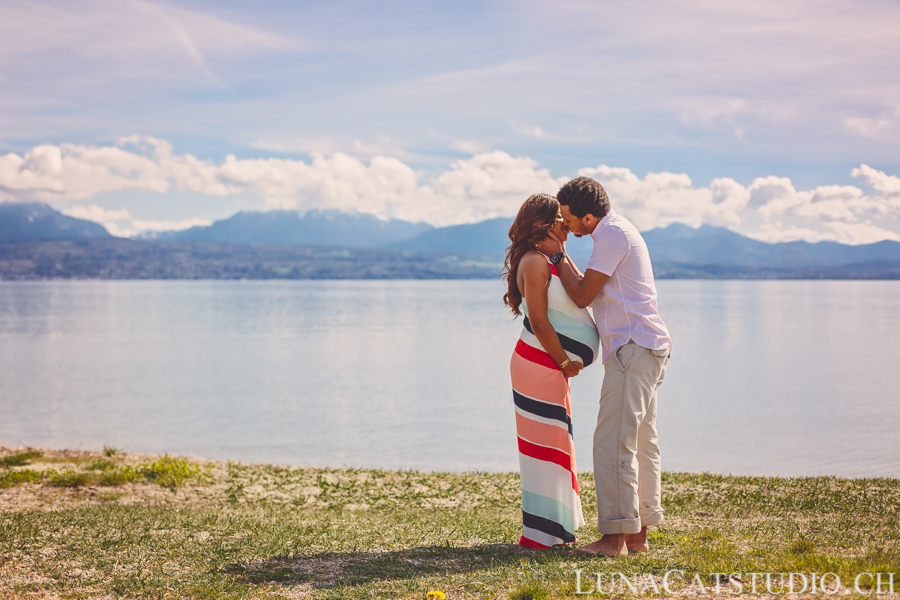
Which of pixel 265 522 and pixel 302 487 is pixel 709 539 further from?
pixel 302 487

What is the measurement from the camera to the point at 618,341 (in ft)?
18.1

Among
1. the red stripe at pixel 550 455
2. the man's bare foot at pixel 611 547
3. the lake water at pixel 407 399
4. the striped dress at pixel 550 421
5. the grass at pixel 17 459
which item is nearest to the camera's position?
the man's bare foot at pixel 611 547

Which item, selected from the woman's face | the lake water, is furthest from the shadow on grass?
the lake water

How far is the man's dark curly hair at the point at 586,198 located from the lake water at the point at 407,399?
1273cm

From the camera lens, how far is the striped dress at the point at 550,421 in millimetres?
5816

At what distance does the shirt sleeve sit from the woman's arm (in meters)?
0.47

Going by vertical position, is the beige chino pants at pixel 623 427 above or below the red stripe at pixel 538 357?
below

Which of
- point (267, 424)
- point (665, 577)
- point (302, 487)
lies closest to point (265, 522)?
point (302, 487)

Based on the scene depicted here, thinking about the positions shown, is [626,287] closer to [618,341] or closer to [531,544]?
[618,341]

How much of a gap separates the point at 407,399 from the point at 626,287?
2390 centimetres

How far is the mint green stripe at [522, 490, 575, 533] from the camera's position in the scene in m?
5.96

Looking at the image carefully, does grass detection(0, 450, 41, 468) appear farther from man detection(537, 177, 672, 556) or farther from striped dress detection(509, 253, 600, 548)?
man detection(537, 177, 672, 556)

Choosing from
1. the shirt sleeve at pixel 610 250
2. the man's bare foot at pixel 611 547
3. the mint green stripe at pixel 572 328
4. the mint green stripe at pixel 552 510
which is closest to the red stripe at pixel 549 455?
the mint green stripe at pixel 552 510

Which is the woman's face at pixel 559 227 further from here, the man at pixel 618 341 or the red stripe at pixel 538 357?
the red stripe at pixel 538 357
